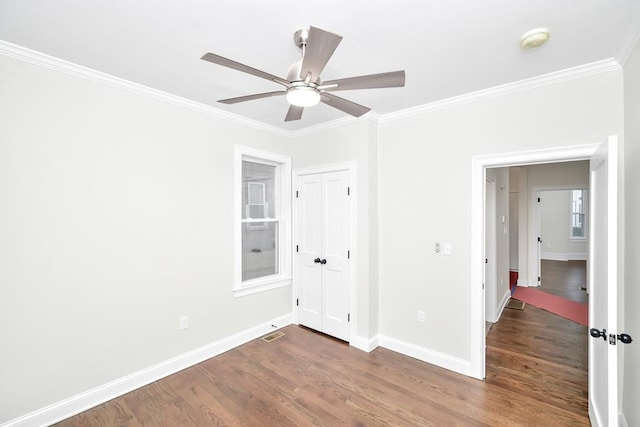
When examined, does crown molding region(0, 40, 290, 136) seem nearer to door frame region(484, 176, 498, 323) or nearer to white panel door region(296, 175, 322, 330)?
white panel door region(296, 175, 322, 330)

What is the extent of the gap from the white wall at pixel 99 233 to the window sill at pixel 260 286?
19cm

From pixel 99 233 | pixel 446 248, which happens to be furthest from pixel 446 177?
pixel 99 233

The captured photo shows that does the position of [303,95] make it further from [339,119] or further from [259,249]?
[259,249]

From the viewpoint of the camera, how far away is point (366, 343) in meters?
3.22

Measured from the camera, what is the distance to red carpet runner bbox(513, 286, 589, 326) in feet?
14.0

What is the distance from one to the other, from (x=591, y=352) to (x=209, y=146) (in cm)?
377

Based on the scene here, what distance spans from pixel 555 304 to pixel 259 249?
4989mm

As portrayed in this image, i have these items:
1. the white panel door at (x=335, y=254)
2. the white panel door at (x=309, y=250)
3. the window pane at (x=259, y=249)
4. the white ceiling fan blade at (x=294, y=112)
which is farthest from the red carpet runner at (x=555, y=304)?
the white ceiling fan blade at (x=294, y=112)

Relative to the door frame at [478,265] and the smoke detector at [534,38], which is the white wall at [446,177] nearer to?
the door frame at [478,265]

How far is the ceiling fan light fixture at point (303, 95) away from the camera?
1.62m

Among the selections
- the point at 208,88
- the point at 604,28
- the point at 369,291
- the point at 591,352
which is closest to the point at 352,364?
the point at 369,291

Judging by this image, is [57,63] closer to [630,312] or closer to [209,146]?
[209,146]

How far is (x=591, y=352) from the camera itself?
6.98ft

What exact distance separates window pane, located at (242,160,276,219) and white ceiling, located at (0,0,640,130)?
1310mm
